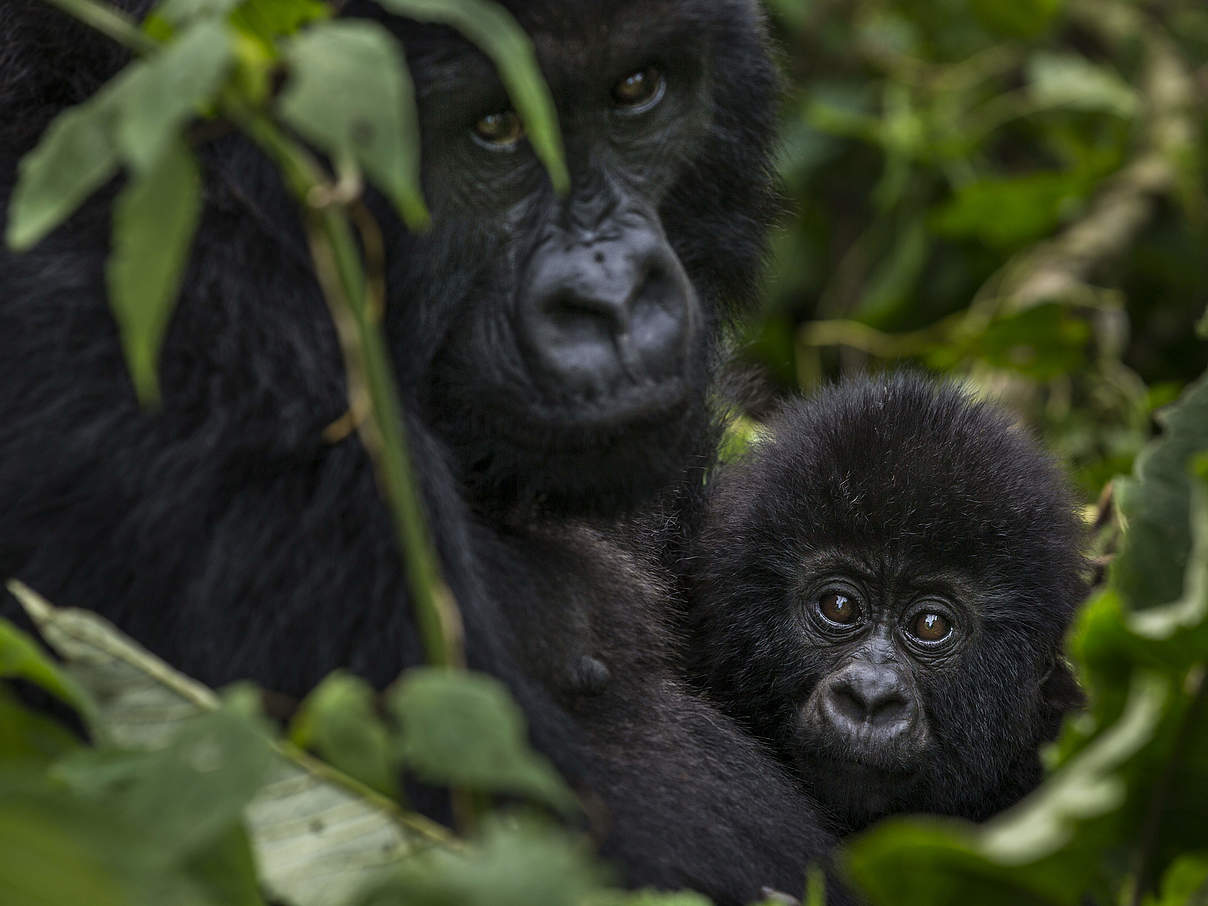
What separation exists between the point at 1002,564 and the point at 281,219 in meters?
1.25

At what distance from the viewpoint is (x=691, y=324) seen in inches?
63.2

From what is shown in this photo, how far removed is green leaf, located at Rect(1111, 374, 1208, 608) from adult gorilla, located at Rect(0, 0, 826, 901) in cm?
48

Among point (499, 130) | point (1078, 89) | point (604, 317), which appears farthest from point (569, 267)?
point (1078, 89)

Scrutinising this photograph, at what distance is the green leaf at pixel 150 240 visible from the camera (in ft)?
2.90

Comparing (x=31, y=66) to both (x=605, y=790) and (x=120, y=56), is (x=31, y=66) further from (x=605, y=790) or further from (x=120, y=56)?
(x=605, y=790)

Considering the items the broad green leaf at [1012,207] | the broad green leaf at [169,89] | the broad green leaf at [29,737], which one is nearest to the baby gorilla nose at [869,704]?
the broad green leaf at [29,737]

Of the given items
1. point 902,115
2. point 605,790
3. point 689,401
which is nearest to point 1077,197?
point 902,115

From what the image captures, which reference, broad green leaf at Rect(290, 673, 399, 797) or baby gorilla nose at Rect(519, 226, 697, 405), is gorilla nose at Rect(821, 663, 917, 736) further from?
broad green leaf at Rect(290, 673, 399, 797)

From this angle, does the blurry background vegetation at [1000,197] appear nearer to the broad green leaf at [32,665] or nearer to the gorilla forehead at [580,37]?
the gorilla forehead at [580,37]

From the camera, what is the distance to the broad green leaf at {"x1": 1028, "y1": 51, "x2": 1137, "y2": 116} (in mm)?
4109

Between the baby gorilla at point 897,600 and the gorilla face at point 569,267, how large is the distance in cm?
59

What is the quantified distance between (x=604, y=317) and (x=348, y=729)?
69 cm

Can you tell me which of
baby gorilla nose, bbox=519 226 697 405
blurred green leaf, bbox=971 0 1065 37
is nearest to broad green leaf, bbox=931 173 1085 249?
blurred green leaf, bbox=971 0 1065 37

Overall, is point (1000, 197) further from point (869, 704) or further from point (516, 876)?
point (516, 876)
